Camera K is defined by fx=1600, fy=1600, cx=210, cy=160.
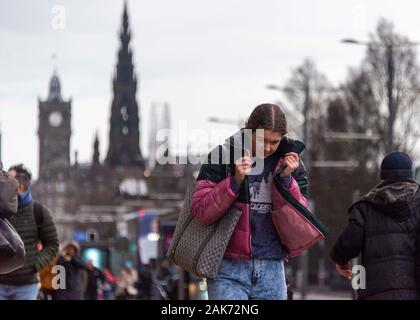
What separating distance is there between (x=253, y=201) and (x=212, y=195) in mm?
318

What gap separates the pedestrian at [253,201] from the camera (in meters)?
8.05

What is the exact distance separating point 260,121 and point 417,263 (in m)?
1.39

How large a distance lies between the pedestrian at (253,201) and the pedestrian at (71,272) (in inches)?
269

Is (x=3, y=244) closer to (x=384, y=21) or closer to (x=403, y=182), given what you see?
(x=403, y=182)

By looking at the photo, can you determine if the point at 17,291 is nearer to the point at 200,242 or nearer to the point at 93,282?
the point at 200,242

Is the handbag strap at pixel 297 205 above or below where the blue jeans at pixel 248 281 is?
above

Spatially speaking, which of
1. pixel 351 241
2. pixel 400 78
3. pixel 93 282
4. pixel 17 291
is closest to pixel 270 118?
pixel 351 241

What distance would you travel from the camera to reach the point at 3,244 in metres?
7.45

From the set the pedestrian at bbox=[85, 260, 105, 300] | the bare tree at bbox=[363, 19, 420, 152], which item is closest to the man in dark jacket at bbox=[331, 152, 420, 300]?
the pedestrian at bbox=[85, 260, 105, 300]

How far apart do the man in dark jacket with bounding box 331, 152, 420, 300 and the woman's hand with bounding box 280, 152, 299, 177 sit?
95 cm

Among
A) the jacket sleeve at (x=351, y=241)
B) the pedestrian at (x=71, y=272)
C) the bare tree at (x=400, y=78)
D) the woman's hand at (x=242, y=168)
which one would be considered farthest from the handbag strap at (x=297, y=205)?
the bare tree at (x=400, y=78)

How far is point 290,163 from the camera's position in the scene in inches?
321

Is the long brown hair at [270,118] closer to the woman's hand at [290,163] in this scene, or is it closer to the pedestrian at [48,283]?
the woman's hand at [290,163]

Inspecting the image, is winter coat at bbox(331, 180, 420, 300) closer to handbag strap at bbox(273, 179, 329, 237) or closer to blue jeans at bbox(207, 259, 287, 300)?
handbag strap at bbox(273, 179, 329, 237)
